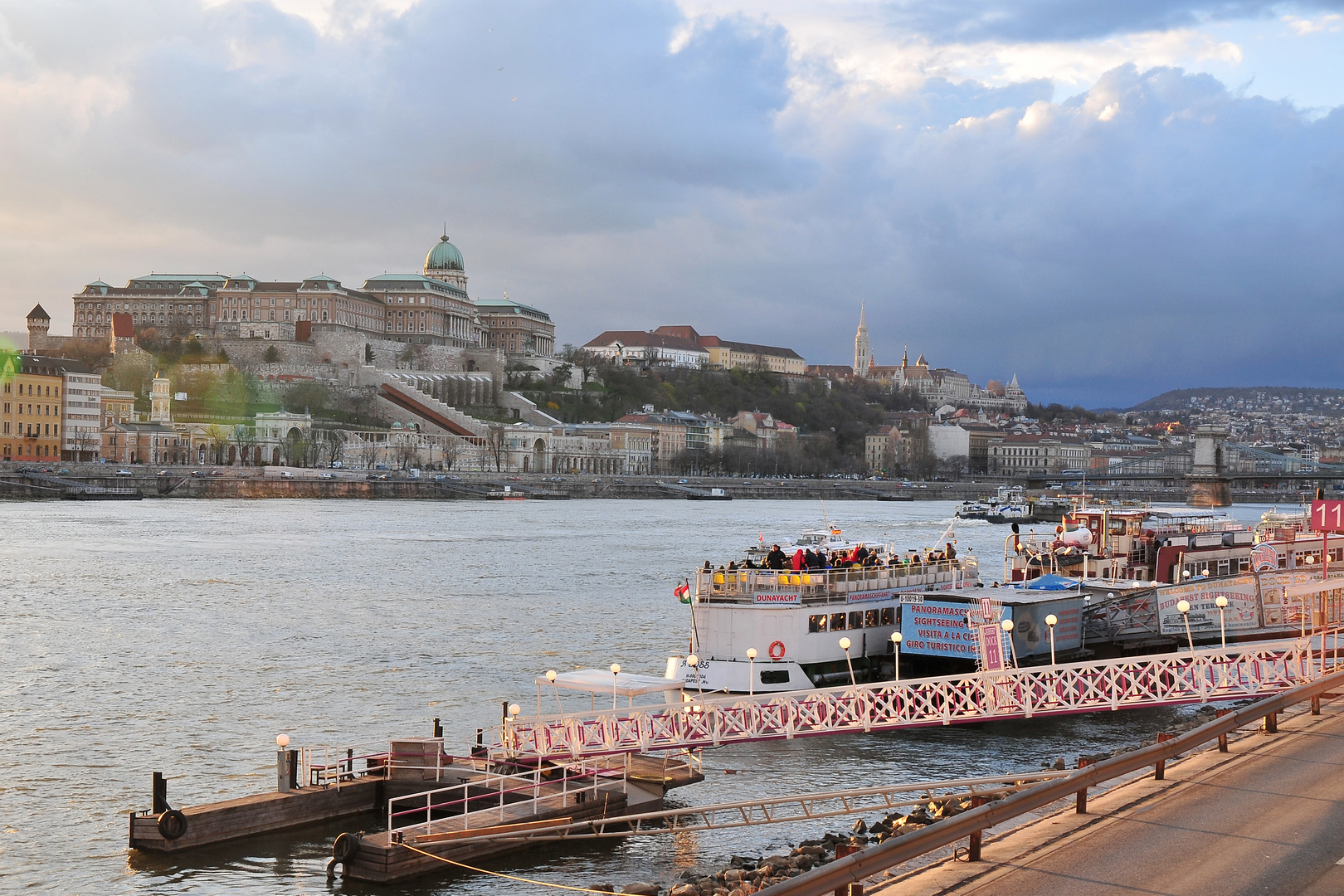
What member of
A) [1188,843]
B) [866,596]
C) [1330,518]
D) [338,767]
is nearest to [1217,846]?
[1188,843]

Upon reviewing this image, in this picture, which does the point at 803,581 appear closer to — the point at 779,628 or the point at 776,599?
the point at 776,599

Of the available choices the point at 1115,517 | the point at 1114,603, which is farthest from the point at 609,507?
the point at 1114,603

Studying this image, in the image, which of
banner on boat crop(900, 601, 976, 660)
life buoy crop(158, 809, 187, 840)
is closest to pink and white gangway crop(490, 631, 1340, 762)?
life buoy crop(158, 809, 187, 840)

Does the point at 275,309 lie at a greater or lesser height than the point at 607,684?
greater

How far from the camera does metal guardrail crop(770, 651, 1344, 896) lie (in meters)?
7.51

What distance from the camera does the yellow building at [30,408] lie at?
9869 cm

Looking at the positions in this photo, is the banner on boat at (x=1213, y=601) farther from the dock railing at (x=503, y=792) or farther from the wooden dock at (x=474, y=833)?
the wooden dock at (x=474, y=833)

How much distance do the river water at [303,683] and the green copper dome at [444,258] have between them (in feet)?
392

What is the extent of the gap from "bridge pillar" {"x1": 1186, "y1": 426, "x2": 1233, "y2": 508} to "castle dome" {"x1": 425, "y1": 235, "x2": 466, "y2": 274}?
315ft

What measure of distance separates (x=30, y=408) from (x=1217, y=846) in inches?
4143

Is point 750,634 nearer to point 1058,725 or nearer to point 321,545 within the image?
point 1058,725

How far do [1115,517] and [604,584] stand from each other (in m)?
15.9

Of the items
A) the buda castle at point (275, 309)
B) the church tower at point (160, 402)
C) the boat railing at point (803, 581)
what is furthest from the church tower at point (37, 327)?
the boat railing at point (803, 581)

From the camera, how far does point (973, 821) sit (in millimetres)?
8688
